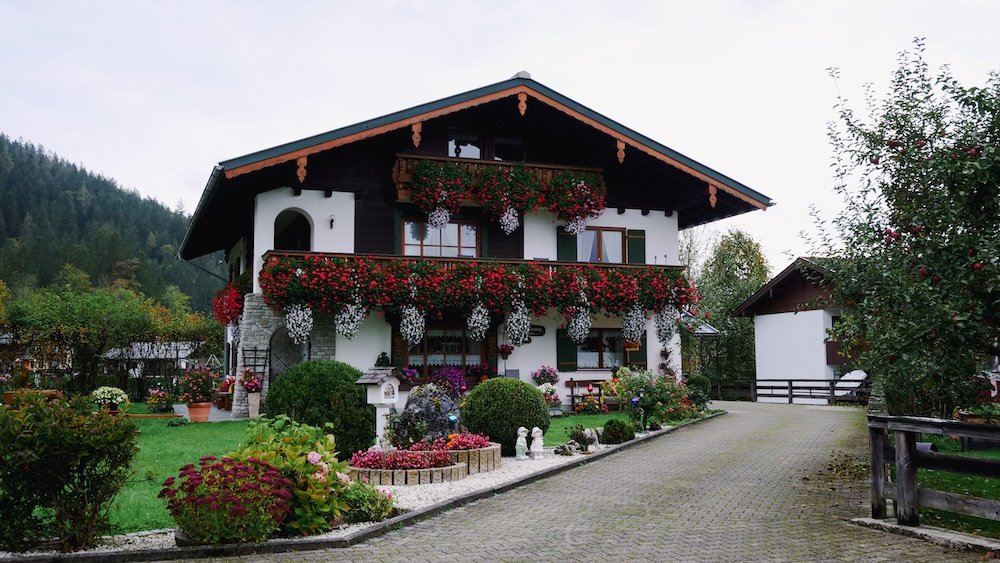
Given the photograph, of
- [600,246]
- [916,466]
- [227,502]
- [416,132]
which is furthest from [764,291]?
[227,502]

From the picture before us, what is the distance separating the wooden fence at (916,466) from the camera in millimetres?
7520

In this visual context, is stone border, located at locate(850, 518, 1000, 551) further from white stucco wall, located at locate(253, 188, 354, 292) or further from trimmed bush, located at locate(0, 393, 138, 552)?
white stucco wall, located at locate(253, 188, 354, 292)

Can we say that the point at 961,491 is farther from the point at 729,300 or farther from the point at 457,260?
the point at 729,300

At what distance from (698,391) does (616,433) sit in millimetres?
7792

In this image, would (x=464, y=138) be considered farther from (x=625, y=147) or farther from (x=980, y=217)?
(x=980, y=217)

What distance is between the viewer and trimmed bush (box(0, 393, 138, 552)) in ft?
22.0

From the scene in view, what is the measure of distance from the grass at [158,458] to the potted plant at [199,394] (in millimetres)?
746

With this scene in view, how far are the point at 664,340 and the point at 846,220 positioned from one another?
14.7m

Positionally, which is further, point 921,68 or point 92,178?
point 92,178

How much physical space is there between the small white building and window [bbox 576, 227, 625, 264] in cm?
802

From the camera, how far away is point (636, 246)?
25.1m

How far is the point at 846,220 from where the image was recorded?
385 inches

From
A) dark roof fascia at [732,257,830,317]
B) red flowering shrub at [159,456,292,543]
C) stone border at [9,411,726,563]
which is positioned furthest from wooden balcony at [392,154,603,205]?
red flowering shrub at [159,456,292,543]

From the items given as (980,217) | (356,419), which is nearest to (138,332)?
(356,419)
